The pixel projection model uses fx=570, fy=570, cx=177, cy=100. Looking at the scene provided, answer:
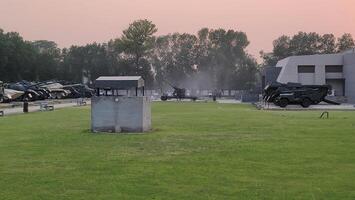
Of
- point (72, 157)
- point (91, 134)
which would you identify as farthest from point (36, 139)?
point (72, 157)

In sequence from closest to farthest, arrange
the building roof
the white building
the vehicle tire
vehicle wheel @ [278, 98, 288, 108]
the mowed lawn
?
the mowed lawn → the building roof → vehicle wheel @ [278, 98, 288, 108] → the vehicle tire → the white building

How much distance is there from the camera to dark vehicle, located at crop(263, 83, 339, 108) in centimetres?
4112

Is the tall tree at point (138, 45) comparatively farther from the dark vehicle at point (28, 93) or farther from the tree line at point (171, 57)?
the dark vehicle at point (28, 93)

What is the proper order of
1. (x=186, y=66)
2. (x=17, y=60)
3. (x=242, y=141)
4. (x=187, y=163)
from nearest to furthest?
(x=187, y=163), (x=242, y=141), (x=17, y=60), (x=186, y=66)

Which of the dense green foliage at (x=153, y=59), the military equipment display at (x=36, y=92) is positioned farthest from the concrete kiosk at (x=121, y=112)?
the dense green foliage at (x=153, y=59)

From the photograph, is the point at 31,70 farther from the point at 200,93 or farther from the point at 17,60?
the point at 200,93

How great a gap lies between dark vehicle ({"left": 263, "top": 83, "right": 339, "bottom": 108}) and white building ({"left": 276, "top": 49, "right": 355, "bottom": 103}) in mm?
28089

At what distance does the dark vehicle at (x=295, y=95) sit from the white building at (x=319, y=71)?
28.1m

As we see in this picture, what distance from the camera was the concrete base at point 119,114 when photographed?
18.3 m

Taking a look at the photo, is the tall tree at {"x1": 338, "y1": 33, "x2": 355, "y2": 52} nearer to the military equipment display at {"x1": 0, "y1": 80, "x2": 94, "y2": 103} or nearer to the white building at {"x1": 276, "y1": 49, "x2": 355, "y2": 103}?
the white building at {"x1": 276, "y1": 49, "x2": 355, "y2": 103}

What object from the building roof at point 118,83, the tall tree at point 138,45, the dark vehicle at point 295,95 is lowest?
the dark vehicle at point 295,95

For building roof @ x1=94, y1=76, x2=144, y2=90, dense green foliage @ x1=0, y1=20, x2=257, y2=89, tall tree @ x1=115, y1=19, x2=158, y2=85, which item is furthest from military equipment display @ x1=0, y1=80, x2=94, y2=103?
→ tall tree @ x1=115, y1=19, x2=158, y2=85

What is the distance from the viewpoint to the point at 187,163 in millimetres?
10695

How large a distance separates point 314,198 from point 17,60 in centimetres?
8646
